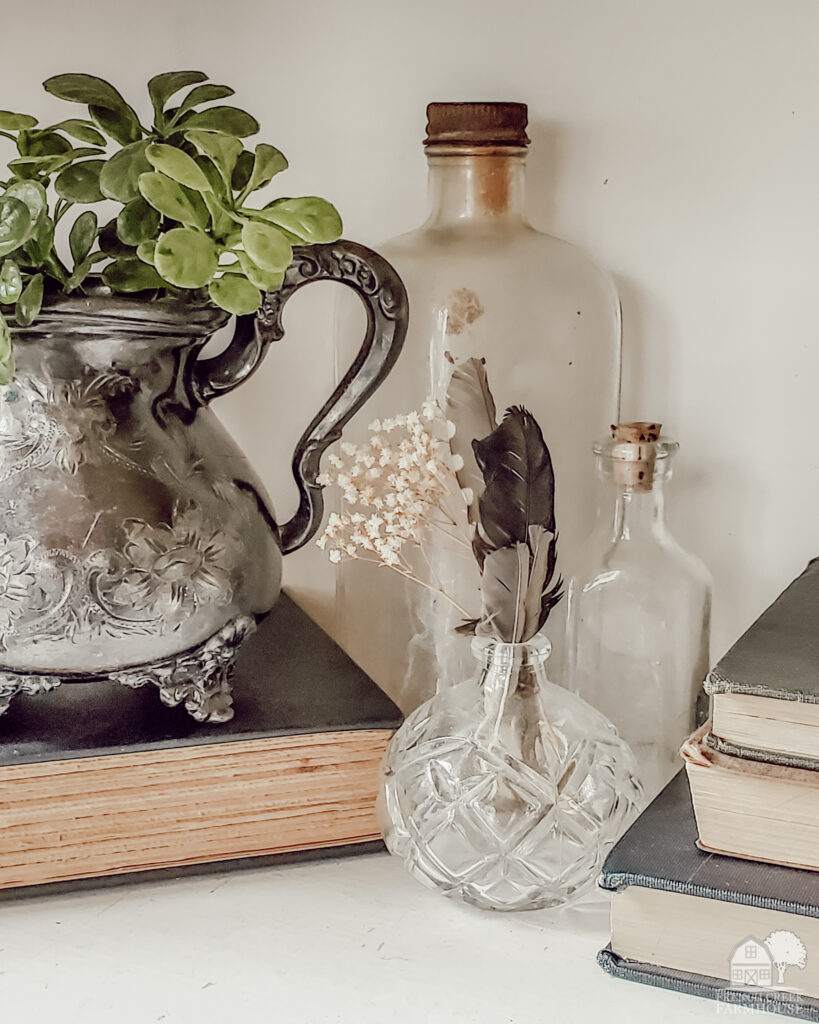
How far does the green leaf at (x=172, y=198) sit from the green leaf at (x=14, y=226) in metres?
0.06

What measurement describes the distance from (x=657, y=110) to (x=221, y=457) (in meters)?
0.40

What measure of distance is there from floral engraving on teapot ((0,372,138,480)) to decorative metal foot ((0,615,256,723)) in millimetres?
115

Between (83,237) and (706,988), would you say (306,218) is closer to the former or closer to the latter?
(83,237)

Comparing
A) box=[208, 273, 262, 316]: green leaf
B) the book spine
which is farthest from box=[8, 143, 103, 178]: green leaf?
the book spine

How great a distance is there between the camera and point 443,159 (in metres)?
0.84

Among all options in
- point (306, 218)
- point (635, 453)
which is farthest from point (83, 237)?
point (635, 453)

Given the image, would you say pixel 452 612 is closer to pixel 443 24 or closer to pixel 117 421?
pixel 117 421

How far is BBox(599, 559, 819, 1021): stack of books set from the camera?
21.8 inches

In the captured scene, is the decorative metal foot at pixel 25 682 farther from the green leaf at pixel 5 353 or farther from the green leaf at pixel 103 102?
the green leaf at pixel 103 102

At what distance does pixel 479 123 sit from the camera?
803 millimetres

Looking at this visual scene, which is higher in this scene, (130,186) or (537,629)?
(130,186)

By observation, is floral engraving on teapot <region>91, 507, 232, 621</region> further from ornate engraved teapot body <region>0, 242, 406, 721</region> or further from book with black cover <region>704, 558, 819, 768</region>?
book with black cover <region>704, 558, 819, 768</region>

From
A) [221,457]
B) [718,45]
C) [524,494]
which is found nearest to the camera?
[524,494]

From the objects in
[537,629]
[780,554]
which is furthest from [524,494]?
[780,554]
